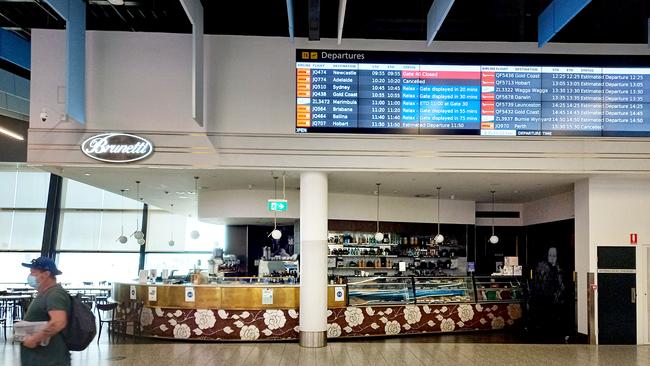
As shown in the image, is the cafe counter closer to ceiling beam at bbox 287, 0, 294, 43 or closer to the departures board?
the departures board

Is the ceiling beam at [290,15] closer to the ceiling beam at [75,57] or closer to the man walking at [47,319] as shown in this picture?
the ceiling beam at [75,57]

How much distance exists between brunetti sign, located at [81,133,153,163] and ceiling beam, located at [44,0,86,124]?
0.40m

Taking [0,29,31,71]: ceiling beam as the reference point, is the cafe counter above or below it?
below

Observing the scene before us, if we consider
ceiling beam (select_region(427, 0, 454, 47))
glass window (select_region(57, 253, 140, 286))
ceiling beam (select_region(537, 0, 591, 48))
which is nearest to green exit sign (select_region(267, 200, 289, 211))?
ceiling beam (select_region(427, 0, 454, 47))

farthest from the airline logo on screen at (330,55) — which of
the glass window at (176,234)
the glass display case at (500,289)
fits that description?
the glass window at (176,234)

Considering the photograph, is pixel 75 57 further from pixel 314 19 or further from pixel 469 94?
pixel 469 94

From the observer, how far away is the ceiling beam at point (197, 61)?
9.31m

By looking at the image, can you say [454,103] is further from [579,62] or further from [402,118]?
[579,62]

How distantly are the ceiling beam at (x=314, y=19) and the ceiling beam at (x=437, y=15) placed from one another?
1764mm

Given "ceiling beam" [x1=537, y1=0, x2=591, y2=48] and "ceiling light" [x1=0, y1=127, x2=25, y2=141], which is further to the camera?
"ceiling light" [x1=0, y1=127, x2=25, y2=141]

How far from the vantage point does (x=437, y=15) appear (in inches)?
356

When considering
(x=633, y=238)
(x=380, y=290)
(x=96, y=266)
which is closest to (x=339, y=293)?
(x=380, y=290)

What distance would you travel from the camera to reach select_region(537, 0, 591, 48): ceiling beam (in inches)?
344

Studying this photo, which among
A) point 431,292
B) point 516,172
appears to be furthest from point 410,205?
point 516,172
